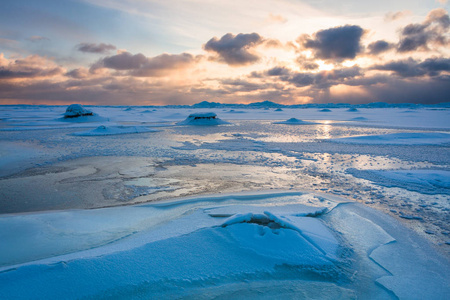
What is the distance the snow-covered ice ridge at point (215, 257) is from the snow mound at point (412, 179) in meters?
1.80

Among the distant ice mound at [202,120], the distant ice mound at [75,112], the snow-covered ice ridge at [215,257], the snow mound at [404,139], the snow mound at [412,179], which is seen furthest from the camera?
the distant ice mound at [75,112]

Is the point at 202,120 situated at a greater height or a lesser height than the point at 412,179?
greater

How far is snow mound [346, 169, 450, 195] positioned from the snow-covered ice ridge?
180cm

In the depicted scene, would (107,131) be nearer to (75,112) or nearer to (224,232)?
(224,232)

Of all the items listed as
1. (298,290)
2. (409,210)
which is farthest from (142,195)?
(409,210)

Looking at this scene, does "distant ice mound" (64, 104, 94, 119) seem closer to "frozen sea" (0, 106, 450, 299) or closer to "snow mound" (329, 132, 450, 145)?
"frozen sea" (0, 106, 450, 299)

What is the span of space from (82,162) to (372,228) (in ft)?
20.8

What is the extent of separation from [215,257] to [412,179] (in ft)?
14.9

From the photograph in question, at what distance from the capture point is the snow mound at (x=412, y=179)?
4.30m

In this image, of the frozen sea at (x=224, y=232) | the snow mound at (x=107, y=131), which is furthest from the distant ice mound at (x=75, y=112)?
the frozen sea at (x=224, y=232)

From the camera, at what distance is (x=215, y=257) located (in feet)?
6.73

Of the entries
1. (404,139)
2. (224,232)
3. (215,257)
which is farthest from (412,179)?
(404,139)

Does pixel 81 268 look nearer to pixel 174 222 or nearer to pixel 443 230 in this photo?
pixel 174 222

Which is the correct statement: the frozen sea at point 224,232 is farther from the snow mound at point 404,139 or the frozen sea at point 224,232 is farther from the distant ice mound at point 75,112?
the distant ice mound at point 75,112
